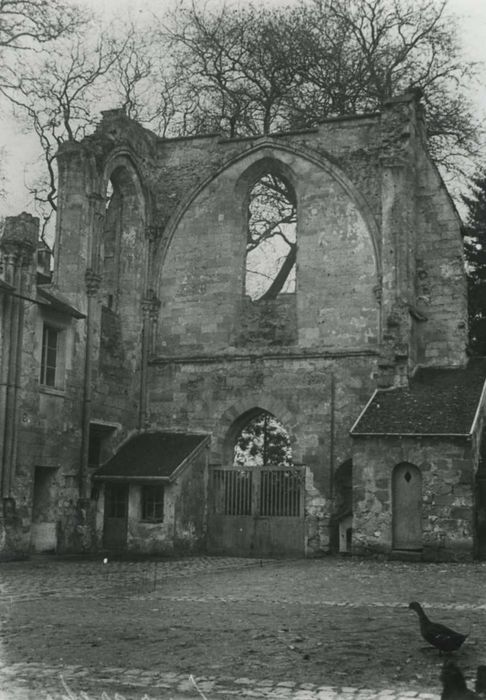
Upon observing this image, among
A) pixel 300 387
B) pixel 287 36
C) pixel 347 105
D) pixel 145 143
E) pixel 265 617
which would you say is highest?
pixel 287 36

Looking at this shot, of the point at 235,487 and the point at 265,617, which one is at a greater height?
the point at 235,487

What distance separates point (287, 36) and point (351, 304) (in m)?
11.5

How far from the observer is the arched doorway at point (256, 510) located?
22984 mm

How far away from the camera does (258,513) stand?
23.3 metres

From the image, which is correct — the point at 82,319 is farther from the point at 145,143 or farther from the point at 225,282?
the point at 145,143

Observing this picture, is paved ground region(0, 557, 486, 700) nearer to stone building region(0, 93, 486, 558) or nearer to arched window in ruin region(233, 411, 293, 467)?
stone building region(0, 93, 486, 558)

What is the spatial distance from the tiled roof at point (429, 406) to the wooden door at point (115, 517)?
6059mm

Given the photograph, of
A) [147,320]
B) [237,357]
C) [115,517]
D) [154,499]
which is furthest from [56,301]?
[115,517]

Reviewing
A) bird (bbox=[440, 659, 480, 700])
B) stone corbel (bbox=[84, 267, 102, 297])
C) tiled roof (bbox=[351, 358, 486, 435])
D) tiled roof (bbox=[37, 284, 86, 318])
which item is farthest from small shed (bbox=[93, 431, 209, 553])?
bird (bbox=[440, 659, 480, 700])

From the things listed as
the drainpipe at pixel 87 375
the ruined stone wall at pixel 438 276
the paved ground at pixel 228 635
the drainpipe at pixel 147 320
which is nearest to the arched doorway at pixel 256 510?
the drainpipe at pixel 147 320

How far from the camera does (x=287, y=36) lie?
30.8 m

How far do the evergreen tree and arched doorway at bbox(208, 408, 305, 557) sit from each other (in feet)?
32.4

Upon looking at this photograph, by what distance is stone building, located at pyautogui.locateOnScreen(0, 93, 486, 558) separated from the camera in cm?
2022

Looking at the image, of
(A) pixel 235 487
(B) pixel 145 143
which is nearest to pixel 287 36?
(B) pixel 145 143
